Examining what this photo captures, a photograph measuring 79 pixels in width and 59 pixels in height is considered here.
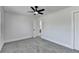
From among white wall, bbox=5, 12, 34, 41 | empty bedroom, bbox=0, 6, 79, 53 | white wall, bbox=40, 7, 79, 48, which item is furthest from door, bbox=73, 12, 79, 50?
white wall, bbox=5, 12, 34, 41

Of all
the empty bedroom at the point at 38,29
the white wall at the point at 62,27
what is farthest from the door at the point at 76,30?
the white wall at the point at 62,27

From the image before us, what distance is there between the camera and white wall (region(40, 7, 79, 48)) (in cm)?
372

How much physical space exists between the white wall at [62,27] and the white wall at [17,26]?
2.47 m

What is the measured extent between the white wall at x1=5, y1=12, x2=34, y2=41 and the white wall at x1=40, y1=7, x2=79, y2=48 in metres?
2.47

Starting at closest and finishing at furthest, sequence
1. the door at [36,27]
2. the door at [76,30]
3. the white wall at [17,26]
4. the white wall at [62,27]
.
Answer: the door at [76,30], the white wall at [62,27], the white wall at [17,26], the door at [36,27]

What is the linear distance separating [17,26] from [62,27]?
13.1 feet

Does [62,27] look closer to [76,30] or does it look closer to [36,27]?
[76,30]

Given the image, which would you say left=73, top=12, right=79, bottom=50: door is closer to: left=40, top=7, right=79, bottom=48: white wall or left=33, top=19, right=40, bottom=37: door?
left=40, top=7, right=79, bottom=48: white wall

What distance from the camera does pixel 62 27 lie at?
4.27 meters

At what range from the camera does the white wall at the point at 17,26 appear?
5176mm

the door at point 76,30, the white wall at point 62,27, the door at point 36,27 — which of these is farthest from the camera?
the door at point 36,27

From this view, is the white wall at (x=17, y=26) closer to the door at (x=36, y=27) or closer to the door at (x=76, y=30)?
the door at (x=36, y=27)

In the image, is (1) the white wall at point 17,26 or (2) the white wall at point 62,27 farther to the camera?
(1) the white wall at point 17,26
